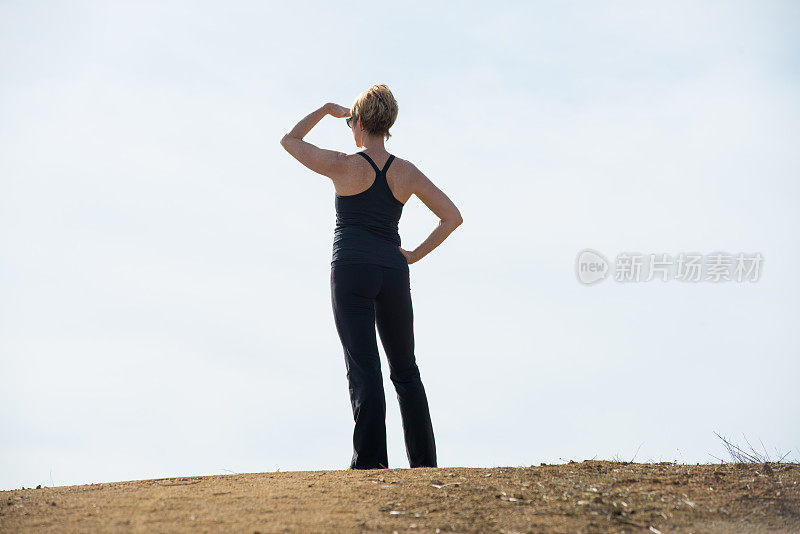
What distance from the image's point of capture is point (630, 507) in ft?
16.1

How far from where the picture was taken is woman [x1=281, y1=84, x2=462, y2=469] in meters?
6.36

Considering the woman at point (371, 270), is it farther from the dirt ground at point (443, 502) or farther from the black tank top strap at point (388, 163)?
the dirt ground at point (443, 502)

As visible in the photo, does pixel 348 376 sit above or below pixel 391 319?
below

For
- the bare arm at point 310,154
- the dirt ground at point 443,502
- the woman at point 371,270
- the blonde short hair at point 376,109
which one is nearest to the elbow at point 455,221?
the woman at point 371,270

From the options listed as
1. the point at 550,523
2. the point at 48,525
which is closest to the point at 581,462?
the point at 550,523

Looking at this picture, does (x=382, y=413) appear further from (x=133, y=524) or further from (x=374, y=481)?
(x=133, y=524)

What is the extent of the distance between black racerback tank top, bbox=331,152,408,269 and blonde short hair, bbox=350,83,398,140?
0.27 metres

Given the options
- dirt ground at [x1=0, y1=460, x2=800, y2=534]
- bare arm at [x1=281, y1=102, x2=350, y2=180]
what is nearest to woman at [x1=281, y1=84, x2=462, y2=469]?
bare arm at [x1=281, y1=102, x2=350, y2=180]

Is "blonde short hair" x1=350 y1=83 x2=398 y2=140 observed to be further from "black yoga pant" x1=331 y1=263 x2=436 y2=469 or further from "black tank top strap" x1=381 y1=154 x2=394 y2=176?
"black yoga pant" x1=331 y1=263 x2=436 y2=469

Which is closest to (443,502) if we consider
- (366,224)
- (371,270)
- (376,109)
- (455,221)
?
(371,270)

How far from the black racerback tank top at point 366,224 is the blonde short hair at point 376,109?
0.87ft

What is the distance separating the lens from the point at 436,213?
22.7 feet

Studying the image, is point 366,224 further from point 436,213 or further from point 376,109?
point 376,109

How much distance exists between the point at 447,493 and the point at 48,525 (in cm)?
246
